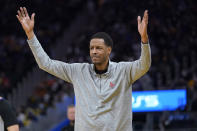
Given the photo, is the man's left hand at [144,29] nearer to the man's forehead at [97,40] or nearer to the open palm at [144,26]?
the open palm at [144,26]

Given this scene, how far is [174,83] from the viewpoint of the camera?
13.2 metres

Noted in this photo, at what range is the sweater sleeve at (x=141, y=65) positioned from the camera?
4.30 m

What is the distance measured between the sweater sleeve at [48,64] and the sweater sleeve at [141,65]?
0.57 meters

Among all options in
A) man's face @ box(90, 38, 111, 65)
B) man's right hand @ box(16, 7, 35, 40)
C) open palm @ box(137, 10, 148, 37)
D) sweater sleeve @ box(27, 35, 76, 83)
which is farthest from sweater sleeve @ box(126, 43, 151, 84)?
man's right hand @ box(16, 7, 35, 40)

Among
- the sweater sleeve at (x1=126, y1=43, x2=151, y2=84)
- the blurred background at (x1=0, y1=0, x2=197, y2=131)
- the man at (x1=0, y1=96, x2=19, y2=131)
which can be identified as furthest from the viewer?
the blurred background at (x1=0, y1=0, x2=197, y2=131)

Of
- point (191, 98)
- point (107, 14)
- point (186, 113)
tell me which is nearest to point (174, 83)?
point (191, 98)

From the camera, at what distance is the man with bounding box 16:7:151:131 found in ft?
14.3

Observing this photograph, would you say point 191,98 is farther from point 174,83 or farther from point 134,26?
point 134,26

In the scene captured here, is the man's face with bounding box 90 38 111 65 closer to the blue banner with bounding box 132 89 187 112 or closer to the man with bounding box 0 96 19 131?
the man with bounding box 0 96 19 131

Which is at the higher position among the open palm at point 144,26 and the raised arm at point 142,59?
the open palm at point 144,26

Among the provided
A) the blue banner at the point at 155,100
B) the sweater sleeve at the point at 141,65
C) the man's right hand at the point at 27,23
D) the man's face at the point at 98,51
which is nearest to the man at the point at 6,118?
the man's right hand at the point at 27,23

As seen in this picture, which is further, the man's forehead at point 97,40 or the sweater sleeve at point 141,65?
the man's forehead at point 97,40

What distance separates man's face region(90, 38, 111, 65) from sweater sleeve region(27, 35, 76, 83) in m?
0.30

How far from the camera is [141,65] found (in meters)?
4.39
